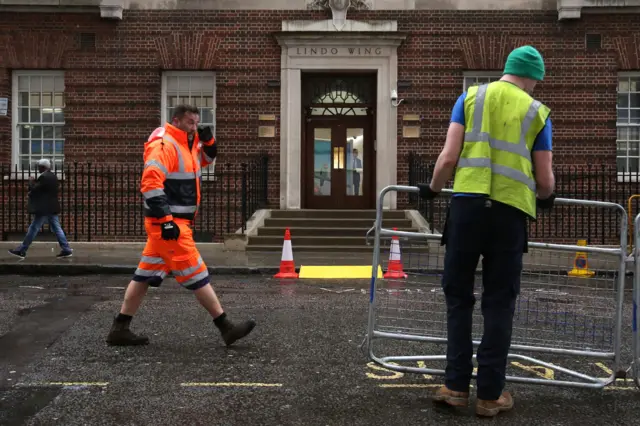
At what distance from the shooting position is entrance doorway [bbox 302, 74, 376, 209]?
1684 centimetres

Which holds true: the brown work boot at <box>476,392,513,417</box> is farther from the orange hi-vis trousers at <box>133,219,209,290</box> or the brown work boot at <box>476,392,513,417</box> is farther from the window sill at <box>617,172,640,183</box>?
the window sill at <box>617,172,640,183</box>

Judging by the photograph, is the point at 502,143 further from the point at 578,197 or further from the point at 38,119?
the point at 38,119

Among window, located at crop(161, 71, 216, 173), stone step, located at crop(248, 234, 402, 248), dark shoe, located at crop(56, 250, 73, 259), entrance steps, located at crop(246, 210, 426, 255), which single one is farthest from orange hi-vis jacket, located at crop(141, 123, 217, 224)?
window, located at crop(161, 71, 216, 173)

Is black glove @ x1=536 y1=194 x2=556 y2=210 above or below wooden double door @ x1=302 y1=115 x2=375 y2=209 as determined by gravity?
below

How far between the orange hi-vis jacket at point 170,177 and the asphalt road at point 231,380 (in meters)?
1.09

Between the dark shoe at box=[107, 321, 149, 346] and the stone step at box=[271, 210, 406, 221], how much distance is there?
10051 millimetres

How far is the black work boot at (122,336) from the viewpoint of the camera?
5.55 meters

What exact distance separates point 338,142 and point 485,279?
523 inches

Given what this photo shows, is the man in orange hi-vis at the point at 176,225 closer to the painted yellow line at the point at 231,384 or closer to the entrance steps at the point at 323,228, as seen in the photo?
the painted yellow line at the point at 231,384

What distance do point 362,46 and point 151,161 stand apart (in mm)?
11490

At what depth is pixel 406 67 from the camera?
16.3 metres

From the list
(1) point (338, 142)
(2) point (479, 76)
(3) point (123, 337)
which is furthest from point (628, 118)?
(3) point (123, 337)

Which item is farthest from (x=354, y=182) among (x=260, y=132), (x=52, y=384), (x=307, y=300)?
(x=52, y=384)

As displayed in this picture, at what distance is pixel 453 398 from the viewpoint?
3.92 m
